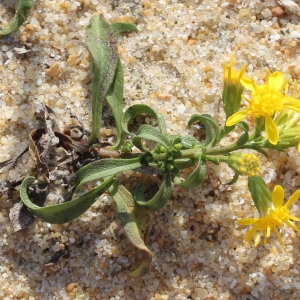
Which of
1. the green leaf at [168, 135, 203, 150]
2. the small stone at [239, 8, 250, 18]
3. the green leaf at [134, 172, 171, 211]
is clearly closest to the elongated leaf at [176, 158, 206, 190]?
the green leaf at [134, 172, 171, 211]

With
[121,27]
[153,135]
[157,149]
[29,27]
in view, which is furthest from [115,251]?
[29,27]

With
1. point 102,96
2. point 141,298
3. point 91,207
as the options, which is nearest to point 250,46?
point 102,96

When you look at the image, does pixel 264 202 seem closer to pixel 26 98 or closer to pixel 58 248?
pixel 58 248

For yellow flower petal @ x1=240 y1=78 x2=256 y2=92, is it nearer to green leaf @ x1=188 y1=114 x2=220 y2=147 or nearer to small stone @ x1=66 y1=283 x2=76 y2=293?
green leaf @ x1=188 y1=114 x2=220 y2=147

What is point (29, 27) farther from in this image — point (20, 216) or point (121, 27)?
point (20, 216)

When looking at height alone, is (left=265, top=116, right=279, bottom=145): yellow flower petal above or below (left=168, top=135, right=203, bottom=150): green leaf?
above
